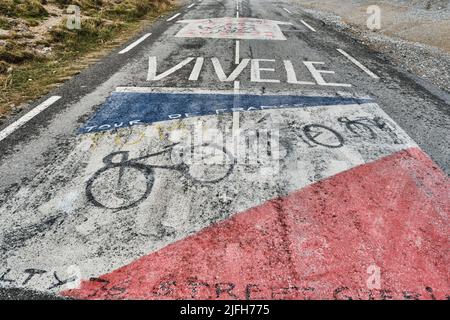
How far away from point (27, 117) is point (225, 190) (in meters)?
3.68

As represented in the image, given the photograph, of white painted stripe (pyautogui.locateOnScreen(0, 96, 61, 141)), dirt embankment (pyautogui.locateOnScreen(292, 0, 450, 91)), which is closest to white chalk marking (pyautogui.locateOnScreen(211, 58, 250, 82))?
white painted stripe (pyautogui.locateOnScreen(0, 96, 61, 141))

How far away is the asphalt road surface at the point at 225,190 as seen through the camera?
293cm

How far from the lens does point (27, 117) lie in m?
A: 5.53

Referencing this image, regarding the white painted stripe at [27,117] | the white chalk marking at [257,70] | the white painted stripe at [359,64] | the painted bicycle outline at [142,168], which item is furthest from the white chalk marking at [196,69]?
the white painted stripe at [359,64]

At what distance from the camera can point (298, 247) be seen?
324 centimetres

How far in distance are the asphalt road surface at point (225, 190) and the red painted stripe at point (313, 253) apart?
14 millimetres

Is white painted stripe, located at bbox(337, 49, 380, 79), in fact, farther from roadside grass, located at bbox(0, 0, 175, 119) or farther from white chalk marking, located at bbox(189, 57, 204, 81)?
roadside grass, located at bbox(0, 0, 175, 119)

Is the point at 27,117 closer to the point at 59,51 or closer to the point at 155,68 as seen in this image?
the point at 155,68

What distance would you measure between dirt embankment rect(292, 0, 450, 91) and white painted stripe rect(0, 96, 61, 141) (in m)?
8.33

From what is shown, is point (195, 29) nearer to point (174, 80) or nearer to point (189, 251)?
point (174, 80)

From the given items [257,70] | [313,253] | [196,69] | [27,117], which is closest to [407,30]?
[257,70]

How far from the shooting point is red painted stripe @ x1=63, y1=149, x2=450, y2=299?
2822mm
